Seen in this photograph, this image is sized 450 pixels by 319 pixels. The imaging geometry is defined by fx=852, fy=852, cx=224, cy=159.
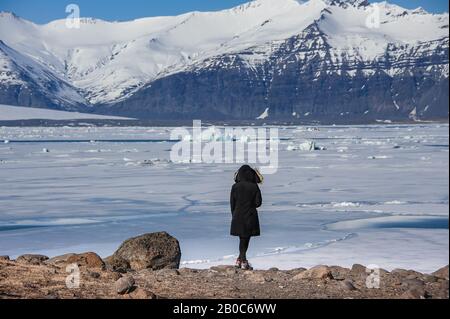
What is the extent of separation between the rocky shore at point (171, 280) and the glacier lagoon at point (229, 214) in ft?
4.13

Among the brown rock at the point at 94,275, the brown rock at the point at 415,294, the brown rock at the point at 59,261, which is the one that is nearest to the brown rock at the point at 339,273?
the brown rock at the point at 415,294

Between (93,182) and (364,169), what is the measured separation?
35.5 feet

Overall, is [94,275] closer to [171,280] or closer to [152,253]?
[171,280]

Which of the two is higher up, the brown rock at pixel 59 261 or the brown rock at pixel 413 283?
the brown rock at pixel 413 283

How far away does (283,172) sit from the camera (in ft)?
103

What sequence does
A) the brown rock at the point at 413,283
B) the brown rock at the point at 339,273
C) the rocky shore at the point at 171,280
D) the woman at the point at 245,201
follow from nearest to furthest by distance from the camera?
the rocky shore at the point at 171,280 → the brown rock at the point at 413,283 → the brown rock at the point at 339,273 → the woman at the point at 245,201

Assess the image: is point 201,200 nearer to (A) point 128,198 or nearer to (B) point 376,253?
(A) point 128,198

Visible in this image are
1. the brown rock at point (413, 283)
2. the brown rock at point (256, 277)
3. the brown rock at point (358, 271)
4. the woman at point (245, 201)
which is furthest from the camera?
the woman at point (245, 201)

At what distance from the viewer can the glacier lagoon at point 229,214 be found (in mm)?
12758

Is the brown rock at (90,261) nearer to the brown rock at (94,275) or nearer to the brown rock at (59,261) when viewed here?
the brown rock at (59,261)

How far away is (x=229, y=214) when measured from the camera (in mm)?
17859

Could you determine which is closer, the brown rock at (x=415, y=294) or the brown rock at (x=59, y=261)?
the brown rock at (x=415, y=294)

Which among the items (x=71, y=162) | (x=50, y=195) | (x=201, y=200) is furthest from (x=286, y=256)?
(x=71, y=162)

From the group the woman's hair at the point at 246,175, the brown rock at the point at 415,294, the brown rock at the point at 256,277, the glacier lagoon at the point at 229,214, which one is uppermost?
the woman's hair at the point at 246,175
